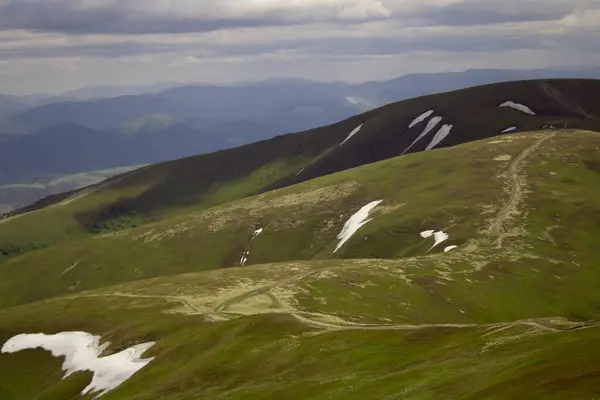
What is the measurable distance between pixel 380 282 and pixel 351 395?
7815cm

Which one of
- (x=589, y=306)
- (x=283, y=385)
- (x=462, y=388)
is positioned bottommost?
Result: (x=589, y=306)

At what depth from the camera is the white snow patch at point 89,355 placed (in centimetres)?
9694

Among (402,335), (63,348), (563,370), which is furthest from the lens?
(63,348)

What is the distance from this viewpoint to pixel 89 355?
111250 millimetres

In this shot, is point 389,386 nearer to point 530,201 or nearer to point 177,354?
point 177,354

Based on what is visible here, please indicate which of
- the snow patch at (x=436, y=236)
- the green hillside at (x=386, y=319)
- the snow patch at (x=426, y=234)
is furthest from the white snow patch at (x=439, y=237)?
the snow patch at (x=426, y=234)

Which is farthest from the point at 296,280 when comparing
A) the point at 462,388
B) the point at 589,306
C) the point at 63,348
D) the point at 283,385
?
the point at 462,388

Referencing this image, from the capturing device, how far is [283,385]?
216 feet

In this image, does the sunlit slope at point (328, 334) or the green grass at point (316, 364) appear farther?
the sunlit slope at point (328, 334)

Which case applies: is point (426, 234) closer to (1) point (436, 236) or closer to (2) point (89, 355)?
(1) point (436, 236)

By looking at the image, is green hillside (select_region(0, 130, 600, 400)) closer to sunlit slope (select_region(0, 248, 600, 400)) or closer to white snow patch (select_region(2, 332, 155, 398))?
sunlit slope (select_region(0, 248, 600, 400))

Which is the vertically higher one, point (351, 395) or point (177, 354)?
point (351, 395)

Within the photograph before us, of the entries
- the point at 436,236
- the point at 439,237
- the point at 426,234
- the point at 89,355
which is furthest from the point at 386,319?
the point at 426,234

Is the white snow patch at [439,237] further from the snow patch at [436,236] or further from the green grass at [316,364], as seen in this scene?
the green grass at [316,364]
